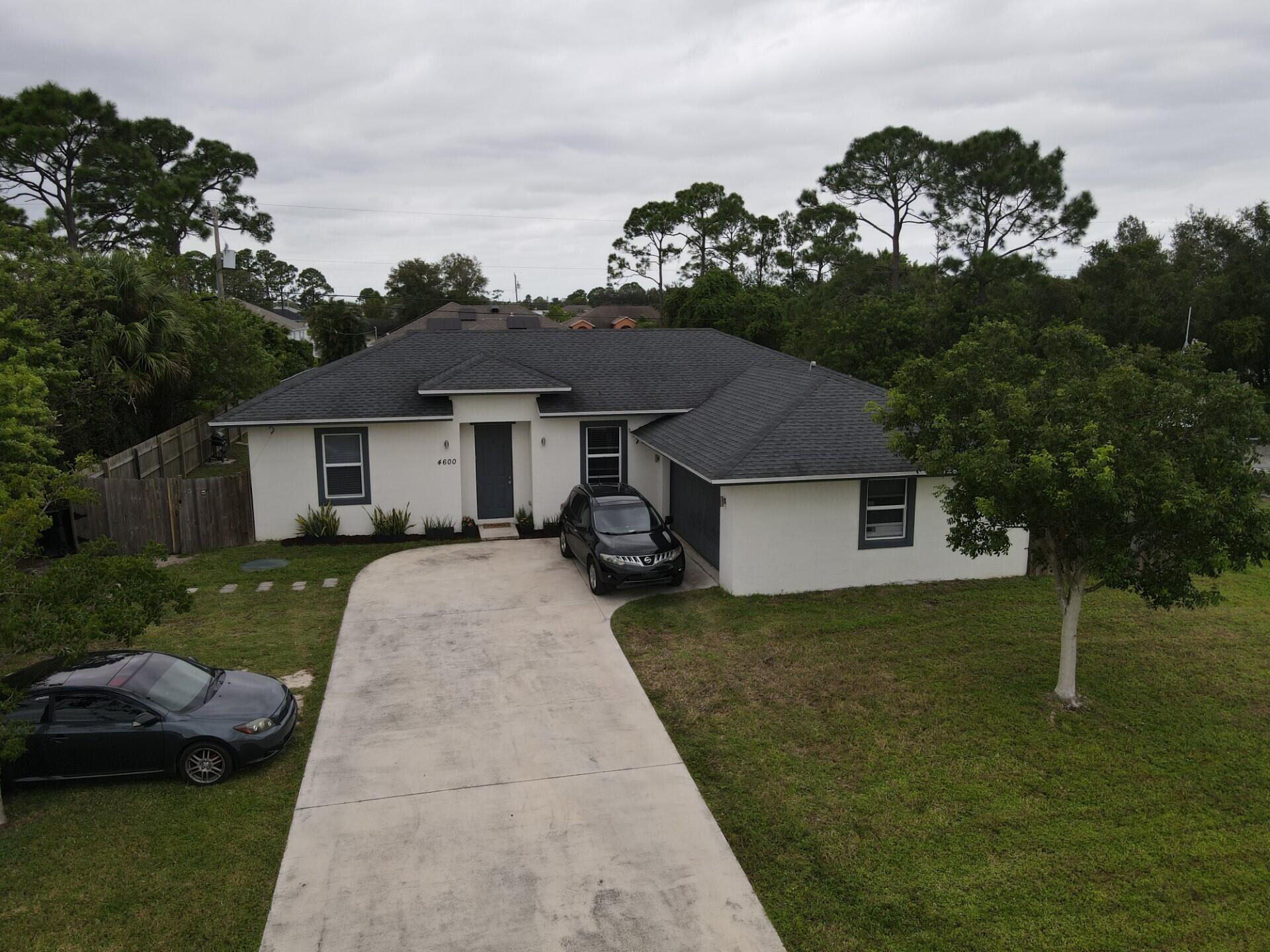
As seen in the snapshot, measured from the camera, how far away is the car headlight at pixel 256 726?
27.5ft

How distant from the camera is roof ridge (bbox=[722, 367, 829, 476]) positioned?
1373 cm

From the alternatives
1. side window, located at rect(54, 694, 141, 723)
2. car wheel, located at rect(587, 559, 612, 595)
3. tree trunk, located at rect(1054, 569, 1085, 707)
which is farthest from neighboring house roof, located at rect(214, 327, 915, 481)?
side window, located at rect(54, 694, 141, 723)

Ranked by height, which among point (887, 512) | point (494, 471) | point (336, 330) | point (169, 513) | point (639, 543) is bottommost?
point (639, 543)

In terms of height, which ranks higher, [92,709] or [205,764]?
[92,709]

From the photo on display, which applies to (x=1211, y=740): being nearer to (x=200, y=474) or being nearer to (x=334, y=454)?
(x=334, y=454)

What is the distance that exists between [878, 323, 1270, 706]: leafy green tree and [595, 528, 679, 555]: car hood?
5.49 meters

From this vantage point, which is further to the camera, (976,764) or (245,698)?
(245,698)

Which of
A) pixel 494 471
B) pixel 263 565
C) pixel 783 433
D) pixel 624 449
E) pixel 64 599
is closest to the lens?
pixel 64 599

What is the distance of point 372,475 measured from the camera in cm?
1784

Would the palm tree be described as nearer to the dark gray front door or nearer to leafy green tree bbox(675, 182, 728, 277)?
the dark gray front door

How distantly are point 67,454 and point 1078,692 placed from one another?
19973mm

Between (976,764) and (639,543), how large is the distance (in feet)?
22.8

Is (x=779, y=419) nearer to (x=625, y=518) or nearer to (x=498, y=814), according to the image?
(x=625, y=518)

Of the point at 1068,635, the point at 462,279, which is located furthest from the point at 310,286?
the point at 1068,635
